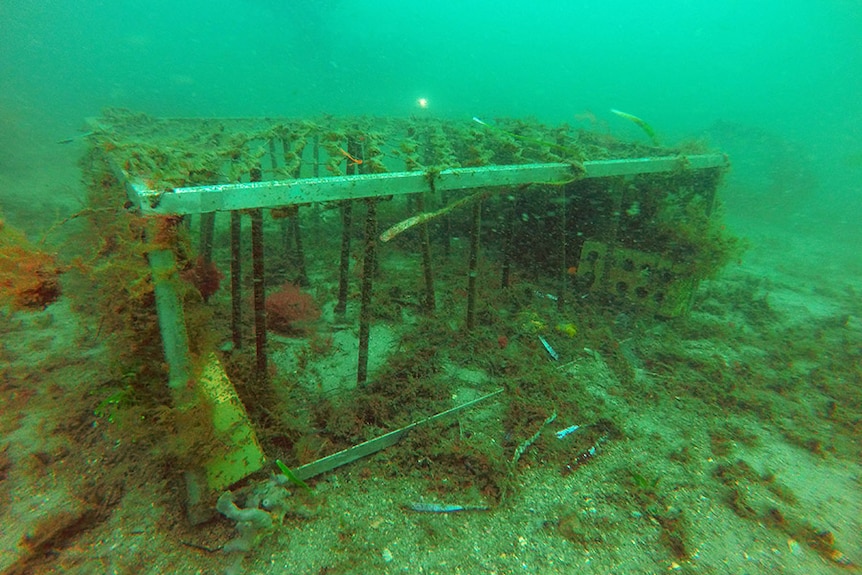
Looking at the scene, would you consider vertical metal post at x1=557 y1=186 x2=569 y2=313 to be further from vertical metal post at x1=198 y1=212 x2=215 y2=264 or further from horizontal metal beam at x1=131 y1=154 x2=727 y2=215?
vertical metal post at x1=198 y1=212 x2=215 y2=264

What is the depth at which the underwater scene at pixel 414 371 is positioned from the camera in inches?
111

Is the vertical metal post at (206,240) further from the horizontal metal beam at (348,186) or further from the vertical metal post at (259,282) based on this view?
the horizontal metal beam at (348,186)

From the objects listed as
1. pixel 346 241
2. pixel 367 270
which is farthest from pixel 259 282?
pixel 346 241

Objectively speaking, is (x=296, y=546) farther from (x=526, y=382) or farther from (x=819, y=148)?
(x=819, y=148)

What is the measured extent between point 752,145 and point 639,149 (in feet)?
Answer: 70.4

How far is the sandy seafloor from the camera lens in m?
2.77

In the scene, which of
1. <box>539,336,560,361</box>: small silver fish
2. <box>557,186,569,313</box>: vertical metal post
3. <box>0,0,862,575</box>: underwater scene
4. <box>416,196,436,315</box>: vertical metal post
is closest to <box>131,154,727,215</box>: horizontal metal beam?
<box>0,0,862,575</box>: underwater scene

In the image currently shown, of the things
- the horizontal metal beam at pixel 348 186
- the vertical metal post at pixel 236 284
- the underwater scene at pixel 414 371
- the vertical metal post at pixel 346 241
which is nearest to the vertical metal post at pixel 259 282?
the underwater scene at pixel 414 371

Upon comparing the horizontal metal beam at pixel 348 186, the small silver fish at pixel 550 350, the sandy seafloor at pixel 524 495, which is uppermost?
the horizontal metal beam at pixel 348 186

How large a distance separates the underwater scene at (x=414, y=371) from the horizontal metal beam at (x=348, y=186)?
0.02 metres

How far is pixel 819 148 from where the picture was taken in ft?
117

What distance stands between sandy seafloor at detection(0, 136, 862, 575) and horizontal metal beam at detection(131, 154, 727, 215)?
227 cm

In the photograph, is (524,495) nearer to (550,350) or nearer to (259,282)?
(550,350)

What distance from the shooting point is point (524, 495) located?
133 inches
